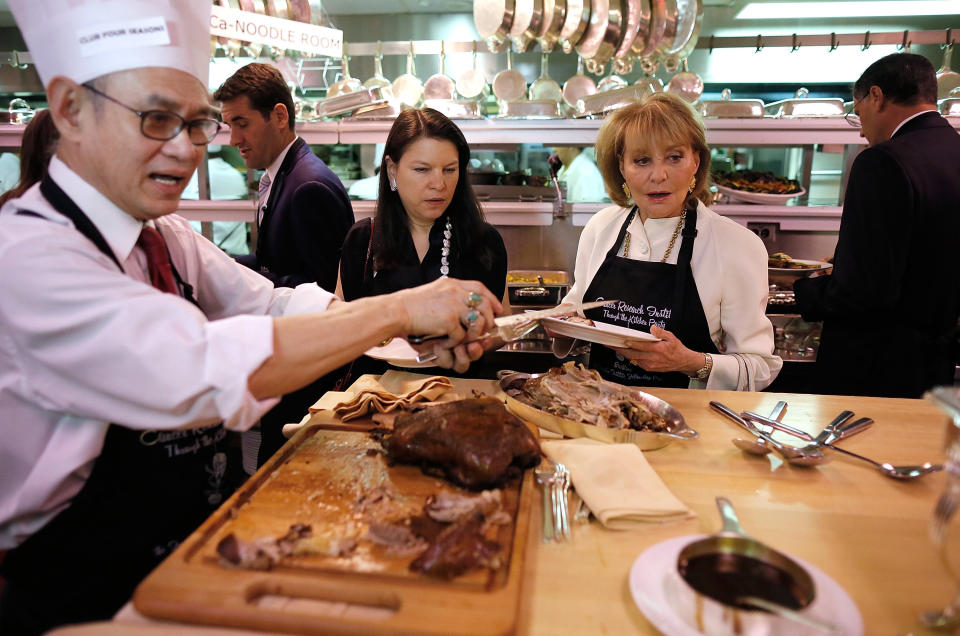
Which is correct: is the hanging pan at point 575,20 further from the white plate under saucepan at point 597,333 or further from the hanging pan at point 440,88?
the white plate under saucepan at point 597,333

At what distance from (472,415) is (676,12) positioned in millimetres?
3872

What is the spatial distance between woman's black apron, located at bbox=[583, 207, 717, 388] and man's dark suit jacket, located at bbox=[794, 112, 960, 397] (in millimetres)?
1088

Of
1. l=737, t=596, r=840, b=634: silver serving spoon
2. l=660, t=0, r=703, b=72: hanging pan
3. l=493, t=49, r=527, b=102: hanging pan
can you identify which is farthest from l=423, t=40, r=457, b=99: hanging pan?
l=737, t=596, r=840, b=634: silver serving spoon

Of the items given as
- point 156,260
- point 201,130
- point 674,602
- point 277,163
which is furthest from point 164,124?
point 277,163

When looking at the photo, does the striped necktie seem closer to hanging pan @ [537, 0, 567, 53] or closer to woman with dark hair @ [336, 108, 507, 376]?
woman with dark hair @ [336, 108, 507, 376]

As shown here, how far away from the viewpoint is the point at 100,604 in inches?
59.7

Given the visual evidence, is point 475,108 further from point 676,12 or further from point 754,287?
point 754,287

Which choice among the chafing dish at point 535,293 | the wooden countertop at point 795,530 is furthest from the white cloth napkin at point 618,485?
the chafing dish at point 535,293

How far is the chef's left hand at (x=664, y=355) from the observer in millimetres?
2389

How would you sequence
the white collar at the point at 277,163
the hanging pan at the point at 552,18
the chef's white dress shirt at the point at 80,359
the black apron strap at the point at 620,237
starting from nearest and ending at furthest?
the chef's white dress shirt at the point at 80,359 → the black apron strap at the point at 620,237 → the white collar at the point at 277,163 → the hanging pan at the point at 552,18

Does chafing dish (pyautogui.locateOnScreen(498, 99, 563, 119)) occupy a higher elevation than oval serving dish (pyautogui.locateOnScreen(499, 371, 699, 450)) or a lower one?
higher

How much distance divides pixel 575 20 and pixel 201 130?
3.39 metres

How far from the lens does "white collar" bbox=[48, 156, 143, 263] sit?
1533mm

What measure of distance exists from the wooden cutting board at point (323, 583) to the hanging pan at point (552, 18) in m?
3.66
